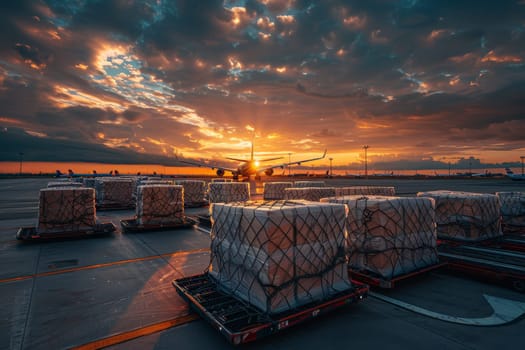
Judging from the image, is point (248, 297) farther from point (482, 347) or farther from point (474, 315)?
point (474, 315)

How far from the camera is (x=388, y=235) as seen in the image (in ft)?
19.8

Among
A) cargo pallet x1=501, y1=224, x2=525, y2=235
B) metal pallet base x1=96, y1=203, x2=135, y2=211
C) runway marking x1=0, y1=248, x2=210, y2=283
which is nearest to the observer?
runway marking x1=0, y1=248, x2=210, y2=283

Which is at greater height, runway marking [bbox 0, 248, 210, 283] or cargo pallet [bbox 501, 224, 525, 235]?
cargo pallet [bbox 501, 224, 525, 235]

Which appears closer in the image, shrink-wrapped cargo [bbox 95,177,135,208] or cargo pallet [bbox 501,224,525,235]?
cargo pallet [bbox 501,224,525,235]

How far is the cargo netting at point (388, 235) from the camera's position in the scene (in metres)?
6.01

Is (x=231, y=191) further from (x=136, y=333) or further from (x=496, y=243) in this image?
(x=136, y=333)

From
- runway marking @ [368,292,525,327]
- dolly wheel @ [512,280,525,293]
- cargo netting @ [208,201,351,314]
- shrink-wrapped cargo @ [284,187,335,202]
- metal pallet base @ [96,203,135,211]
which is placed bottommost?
runway marking @ [368,292,525,327]

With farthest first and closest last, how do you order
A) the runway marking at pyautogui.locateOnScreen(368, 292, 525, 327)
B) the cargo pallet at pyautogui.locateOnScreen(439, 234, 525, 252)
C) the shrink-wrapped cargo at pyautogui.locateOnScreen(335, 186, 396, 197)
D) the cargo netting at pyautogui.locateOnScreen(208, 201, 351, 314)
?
1. the shrink-wrapped cargo at pyautogui.locateOnScreen(335, 186, 396, 197)
2. the cargo pallet at pyautogui.locateOnScreen(439, 234, 525, 252)
3. the runway marking at pyautogui.locateOnScreen(368, 292, 525, 327)
4. the cargo netting at pyautogui.locateOnScreen(208, 201, 351, 314)

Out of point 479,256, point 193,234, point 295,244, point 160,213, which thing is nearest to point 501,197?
point 479,256

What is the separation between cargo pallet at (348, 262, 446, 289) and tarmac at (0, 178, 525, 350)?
256 millimetres

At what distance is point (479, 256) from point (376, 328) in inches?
186

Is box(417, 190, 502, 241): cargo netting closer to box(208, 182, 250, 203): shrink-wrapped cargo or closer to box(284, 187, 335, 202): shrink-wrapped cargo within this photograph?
box(284, 187, 335, 202): shrink-wrapped cargo

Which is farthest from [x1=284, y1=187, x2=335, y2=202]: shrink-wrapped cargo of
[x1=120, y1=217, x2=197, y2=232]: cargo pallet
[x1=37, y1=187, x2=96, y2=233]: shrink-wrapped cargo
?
[x1=37, y1=187, x2=96, y2=233]: shrink-wrapped cargo

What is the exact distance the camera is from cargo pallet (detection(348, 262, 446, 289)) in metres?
5.65
